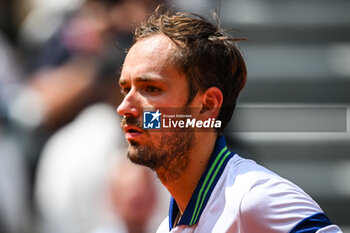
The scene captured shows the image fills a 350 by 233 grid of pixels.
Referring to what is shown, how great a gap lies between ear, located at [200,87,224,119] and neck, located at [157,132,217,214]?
0.24ft

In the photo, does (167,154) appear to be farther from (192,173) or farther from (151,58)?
(151,58)

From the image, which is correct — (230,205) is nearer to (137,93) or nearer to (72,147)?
(137,93)

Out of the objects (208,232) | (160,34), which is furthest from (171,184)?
(160,34)

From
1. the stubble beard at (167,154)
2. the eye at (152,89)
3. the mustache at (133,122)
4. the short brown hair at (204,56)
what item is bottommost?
the stubble beard at (167,154)

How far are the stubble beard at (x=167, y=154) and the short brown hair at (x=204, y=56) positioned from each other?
132 mm

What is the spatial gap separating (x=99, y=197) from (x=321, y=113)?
1065mm

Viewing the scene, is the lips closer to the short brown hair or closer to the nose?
the nose

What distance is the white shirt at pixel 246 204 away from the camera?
53.3 inches

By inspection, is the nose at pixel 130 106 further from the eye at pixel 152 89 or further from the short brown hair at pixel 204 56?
the short brown hair at pixel 204 56

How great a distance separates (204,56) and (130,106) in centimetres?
31

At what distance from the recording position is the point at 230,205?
1451mm

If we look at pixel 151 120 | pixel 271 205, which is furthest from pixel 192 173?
pixel 271 205

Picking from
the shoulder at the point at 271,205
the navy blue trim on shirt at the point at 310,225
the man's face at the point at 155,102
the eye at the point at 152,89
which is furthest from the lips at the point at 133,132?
the navy blue trim on shirt at the point at 310,225

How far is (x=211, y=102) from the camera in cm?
169
